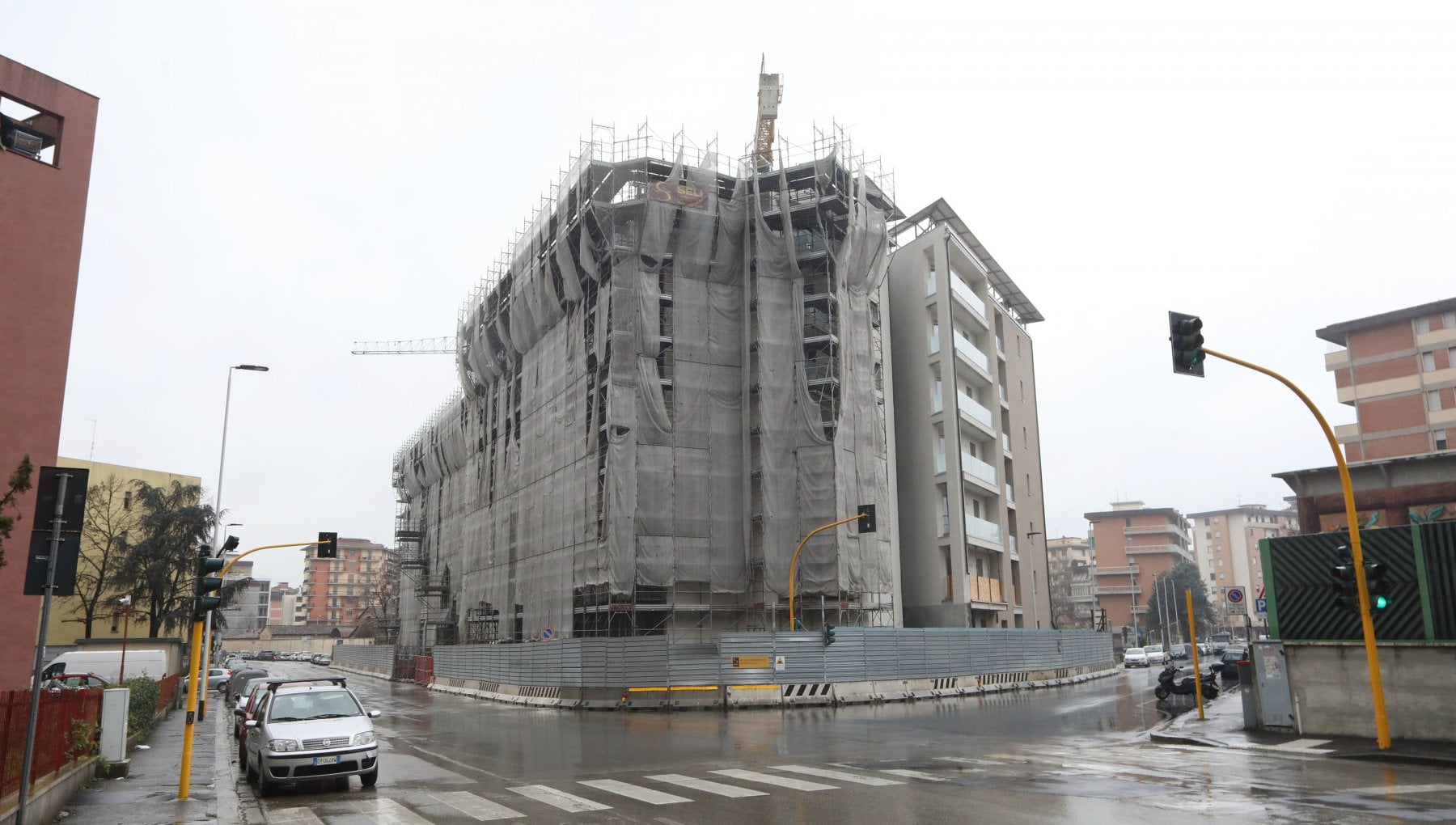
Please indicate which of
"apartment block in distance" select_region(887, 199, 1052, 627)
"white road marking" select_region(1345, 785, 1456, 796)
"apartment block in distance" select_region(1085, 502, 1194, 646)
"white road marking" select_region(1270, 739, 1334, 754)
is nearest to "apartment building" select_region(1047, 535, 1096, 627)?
"apartment block in distance" select_region(1085, 502, 1194, 646)

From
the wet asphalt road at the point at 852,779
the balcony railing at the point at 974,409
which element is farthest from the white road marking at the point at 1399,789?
the balcony railing at the point at 974,409

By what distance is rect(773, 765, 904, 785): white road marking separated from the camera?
531 inches

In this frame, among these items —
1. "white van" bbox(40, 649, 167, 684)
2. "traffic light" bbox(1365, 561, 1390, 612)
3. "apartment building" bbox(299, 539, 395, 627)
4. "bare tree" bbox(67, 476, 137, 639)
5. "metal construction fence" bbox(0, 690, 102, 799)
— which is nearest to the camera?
"metal construction fence" bbox(0, 690, 102, 799)

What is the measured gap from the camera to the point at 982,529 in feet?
168

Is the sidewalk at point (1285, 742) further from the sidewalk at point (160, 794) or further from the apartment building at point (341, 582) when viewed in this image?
the apartment building at point (341, 582)

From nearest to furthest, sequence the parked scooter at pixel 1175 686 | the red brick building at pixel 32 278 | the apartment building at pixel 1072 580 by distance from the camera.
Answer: the red brick building at pixel 32 278
the parked scooter at pixel 1175 686
the apartment building at pixel 1072 580

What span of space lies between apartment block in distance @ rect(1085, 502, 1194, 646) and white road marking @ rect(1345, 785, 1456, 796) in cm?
10949

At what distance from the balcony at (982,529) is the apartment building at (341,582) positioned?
151284 mm

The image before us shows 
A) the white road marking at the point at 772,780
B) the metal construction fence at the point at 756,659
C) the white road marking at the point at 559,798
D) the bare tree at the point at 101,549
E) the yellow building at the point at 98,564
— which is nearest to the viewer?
the white road marking at the point at 559,798

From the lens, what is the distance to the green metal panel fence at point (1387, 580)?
1703 centimetres

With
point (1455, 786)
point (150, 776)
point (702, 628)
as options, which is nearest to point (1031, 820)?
point (1455, 786)

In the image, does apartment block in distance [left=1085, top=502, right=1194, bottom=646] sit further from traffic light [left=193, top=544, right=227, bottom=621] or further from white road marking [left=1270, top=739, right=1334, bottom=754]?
traffic light [left=193, top=544, right=227, bottom=621]

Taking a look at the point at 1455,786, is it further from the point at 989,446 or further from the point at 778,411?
the point at 989,446

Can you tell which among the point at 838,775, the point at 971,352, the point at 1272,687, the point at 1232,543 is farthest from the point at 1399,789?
the point at 1232,543
